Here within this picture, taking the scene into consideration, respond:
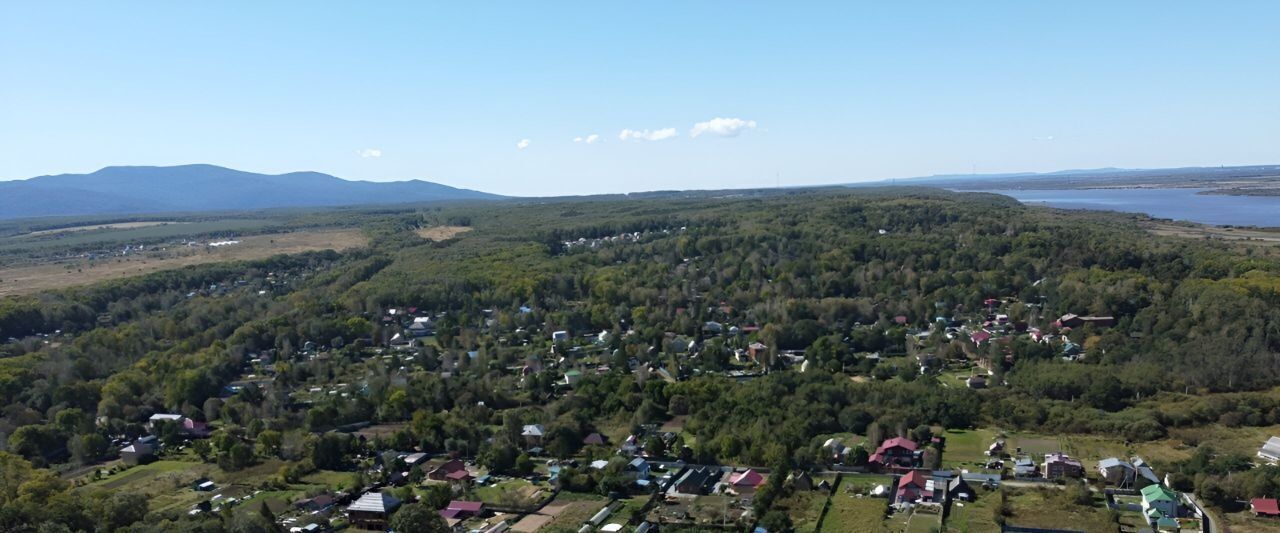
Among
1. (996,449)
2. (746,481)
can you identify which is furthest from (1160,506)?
(746,481)

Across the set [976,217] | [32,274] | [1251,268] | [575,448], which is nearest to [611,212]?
[976,217]

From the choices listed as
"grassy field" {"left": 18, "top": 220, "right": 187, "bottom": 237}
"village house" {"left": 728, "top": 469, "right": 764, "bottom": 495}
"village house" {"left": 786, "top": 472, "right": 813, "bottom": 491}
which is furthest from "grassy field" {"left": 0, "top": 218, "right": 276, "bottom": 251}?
"village house" {"left": 786, "top": 472, "right": 813, "bottom": 491}

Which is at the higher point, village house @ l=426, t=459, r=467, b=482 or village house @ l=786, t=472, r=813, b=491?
village house @ l=426, t=459, r=467, b=482

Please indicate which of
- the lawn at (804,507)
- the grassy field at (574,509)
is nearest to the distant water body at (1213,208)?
the lawn at (804,507)

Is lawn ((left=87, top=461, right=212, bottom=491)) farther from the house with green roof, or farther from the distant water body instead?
the distant water body

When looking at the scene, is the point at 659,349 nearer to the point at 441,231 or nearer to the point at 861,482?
the point at 861,482

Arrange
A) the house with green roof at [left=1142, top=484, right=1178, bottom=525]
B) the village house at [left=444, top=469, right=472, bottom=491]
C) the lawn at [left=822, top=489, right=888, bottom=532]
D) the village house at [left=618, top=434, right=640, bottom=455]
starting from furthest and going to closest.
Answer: the village house at [left=618, top=434, right=640, bottom=455], the village house at [left=444, top=469, right=472, bottom=491], the lawn at [left=822, top=489, right=888, bottom=532], the house with green roof at [left=1142, top=484, right=1178, bottom=525]

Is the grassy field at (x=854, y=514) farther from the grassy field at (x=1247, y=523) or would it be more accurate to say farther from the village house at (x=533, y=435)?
the village house at (x=533, y=435)
